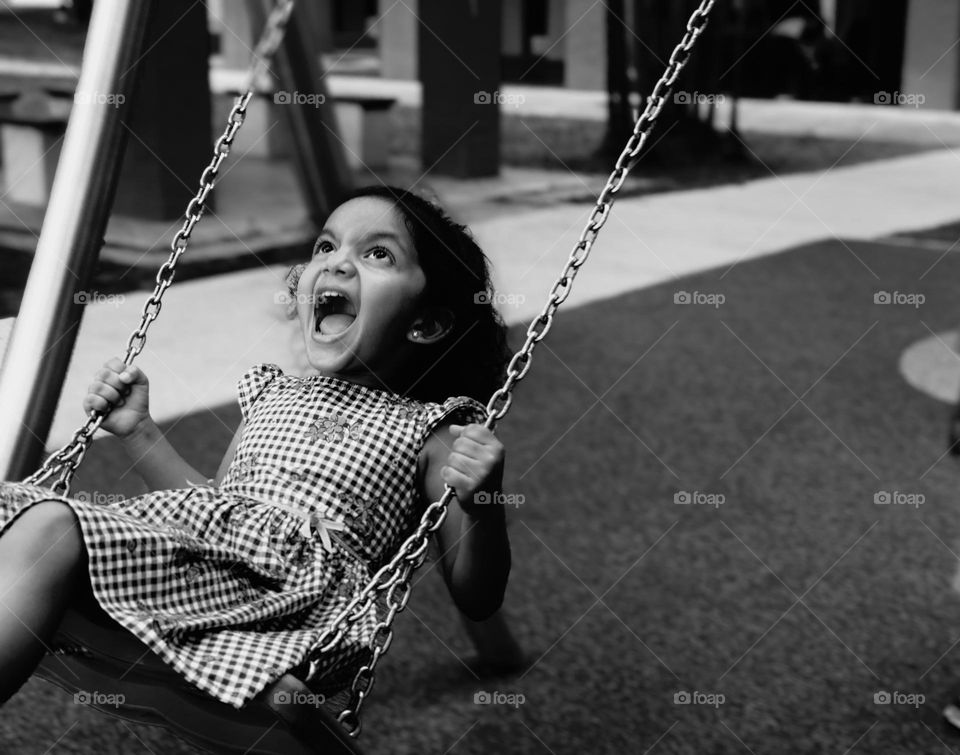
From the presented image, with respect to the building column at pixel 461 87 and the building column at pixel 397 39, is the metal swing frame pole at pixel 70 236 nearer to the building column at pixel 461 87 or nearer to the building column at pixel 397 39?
the building column at pixel 461 87

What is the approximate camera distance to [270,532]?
1831mm

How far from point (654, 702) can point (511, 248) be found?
482 centimetres

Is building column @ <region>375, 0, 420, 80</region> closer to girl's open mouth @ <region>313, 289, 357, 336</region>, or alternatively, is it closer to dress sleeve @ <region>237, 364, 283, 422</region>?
dress sleeve @ <region>237, 364, 283, 422</region>

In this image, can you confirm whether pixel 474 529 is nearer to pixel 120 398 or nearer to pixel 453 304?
pixel 453 304

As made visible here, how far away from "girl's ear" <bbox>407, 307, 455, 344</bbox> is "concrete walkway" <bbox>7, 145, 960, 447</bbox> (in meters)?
0.50

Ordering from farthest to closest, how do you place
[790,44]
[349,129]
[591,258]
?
[790,44], [349,129], [591,258]

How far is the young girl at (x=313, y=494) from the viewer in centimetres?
157

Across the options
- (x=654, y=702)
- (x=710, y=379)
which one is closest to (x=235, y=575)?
(x=654, y=702)

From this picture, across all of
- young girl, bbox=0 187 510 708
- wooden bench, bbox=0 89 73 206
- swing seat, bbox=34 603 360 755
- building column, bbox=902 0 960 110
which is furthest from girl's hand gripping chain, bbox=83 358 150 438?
building column, bbox=902 0 960 110

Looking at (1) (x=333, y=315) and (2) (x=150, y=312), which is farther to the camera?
(2) (x=150, y=312)

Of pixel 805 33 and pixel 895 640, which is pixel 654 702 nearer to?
pixel 895 640

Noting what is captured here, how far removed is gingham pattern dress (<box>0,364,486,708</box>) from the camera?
1.59m

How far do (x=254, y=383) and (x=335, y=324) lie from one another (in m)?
0.25

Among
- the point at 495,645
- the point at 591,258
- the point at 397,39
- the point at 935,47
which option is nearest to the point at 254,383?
the point at 495,645
